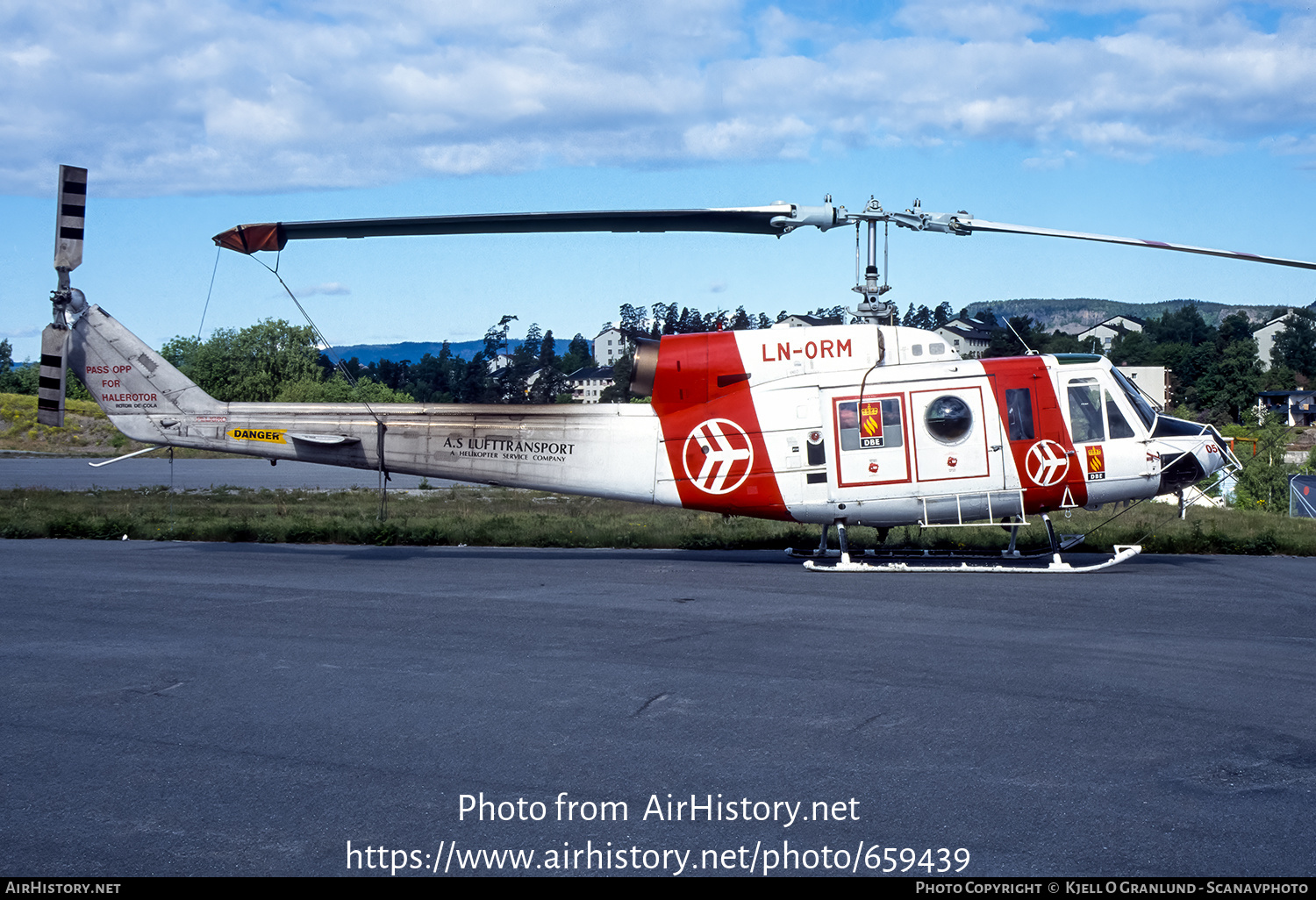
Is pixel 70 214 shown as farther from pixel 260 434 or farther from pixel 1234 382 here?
pixel 1234 382

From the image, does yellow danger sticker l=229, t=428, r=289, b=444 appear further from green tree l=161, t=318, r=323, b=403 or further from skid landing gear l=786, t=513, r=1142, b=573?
green tree l=161, t=318, r=323, b=403

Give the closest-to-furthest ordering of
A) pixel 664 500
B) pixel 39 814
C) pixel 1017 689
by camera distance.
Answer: pixel 39 814 → pixel 1017 689 → pixel 664 500

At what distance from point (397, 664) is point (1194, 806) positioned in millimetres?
6275

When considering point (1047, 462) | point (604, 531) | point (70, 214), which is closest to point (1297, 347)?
point (1047, 462)

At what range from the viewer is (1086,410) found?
1456cm

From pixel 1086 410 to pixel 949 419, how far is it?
6.57ft

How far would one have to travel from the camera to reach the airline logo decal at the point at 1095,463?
14.5 meters

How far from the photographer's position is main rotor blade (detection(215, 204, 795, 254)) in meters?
12.4

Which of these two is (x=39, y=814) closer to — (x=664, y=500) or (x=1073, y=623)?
(x=1073, y=623)

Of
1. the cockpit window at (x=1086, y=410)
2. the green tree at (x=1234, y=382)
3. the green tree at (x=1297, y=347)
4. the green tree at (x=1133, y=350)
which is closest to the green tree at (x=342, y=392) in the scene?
the cockpit window at (x=1086, y=410)

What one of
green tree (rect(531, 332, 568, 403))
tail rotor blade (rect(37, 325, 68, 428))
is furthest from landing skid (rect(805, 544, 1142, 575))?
tail rotor blade (rect(37, 325, 68, 428))

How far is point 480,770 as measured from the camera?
6.23m

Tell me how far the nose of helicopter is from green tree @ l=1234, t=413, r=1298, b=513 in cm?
3062
